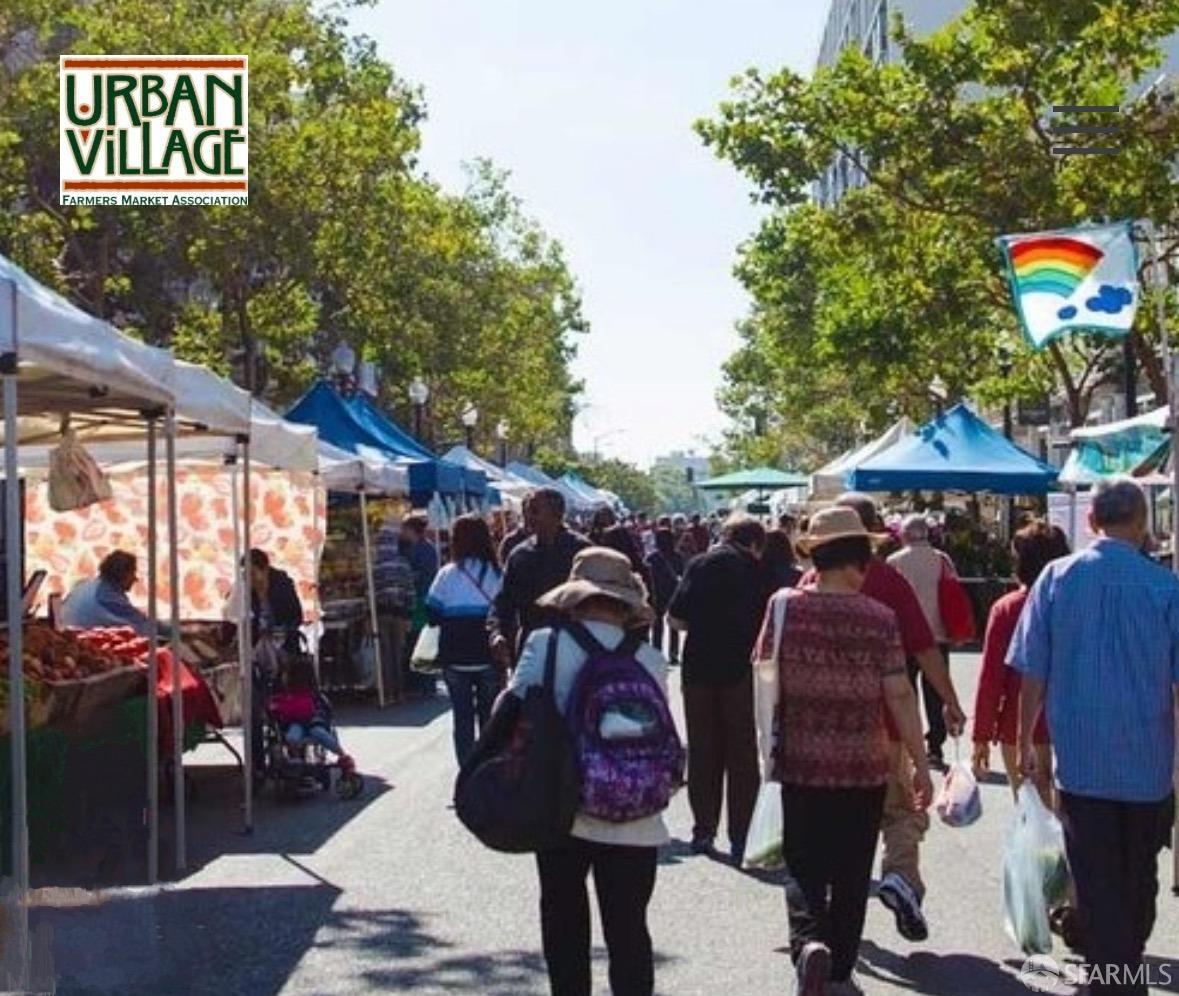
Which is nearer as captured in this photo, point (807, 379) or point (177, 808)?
point (177, 808)

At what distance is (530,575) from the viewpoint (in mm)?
11000

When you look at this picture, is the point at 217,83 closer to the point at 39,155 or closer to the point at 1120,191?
the point at 39,155

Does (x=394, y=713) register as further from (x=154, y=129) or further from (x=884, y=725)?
(x=884, y=725)

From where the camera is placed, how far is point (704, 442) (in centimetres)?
17075

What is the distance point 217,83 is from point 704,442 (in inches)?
5691

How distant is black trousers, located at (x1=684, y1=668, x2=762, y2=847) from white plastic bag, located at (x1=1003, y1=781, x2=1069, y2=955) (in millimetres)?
2817

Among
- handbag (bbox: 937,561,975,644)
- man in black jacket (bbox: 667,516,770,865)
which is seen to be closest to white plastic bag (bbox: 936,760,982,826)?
man in black jacket (bbox: 667,516,770,865)

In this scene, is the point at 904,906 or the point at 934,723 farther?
the point at 934,723

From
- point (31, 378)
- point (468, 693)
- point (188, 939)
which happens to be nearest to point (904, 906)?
point (188, 939)

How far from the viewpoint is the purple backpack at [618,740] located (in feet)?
18.8

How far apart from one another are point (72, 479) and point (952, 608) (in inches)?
227

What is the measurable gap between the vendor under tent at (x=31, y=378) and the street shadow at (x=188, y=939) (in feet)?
1.31

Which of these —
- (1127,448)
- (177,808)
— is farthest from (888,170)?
(177,808)

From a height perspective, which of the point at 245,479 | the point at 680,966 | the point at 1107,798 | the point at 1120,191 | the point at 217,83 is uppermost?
the point at 217,83
